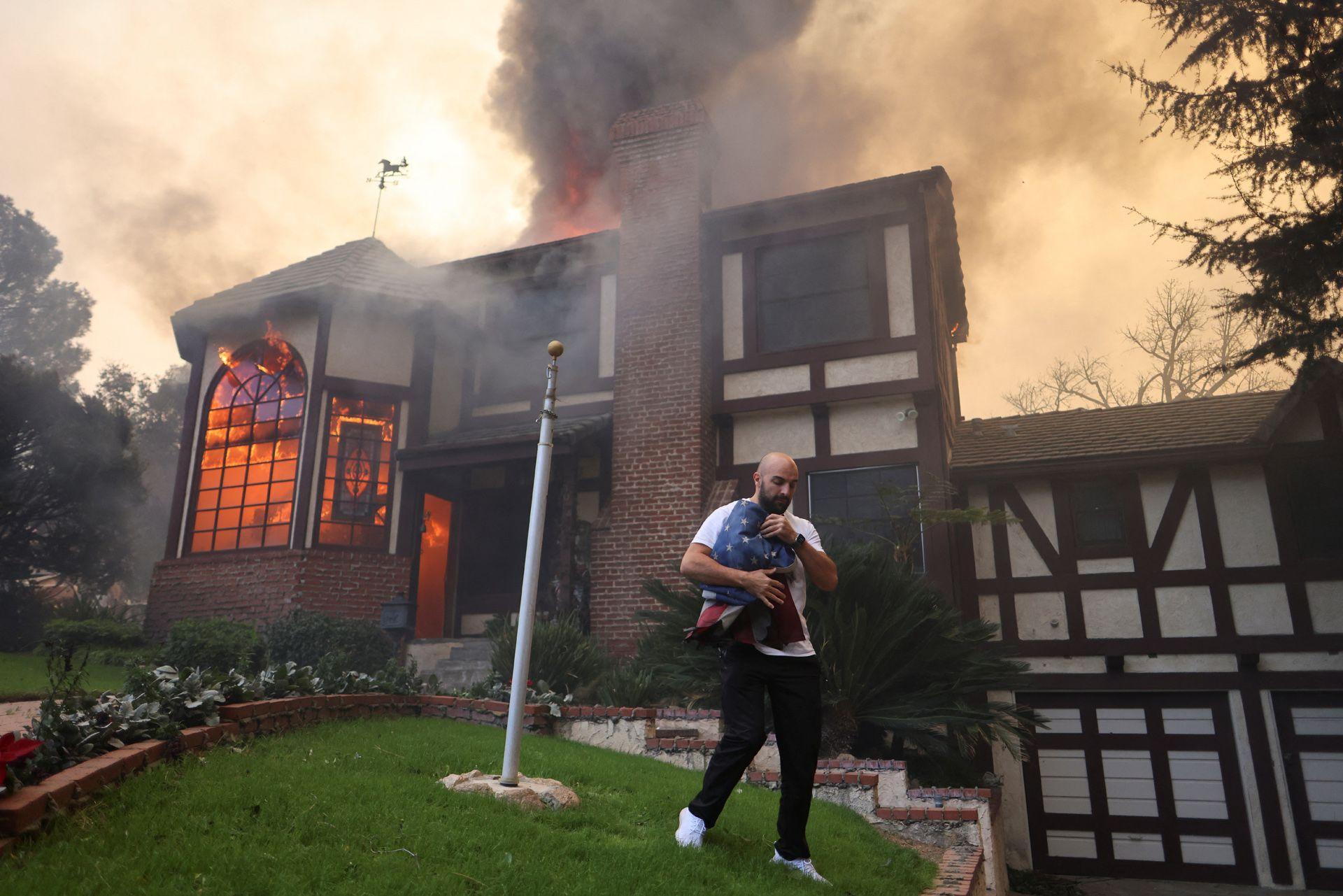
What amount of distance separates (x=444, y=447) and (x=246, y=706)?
7515mm

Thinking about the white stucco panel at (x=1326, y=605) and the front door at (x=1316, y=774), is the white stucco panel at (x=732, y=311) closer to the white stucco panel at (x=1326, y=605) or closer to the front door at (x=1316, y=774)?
the white stucco panel at (x=1326, y=605)

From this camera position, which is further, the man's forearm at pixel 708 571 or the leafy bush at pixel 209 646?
the leafy bush at pixel 209 646

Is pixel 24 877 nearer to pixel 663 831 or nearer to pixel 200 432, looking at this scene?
pixel 663 831

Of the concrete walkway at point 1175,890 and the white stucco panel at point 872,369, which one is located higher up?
the white stucco panel at point 872,369

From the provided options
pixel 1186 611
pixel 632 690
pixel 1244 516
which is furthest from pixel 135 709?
pixel 1244 516

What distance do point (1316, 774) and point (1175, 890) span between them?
207 centimetres

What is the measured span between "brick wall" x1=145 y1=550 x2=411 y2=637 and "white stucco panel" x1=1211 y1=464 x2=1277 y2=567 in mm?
10527

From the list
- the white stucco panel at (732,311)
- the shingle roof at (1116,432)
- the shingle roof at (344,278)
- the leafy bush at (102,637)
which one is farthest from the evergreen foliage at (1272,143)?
the leafy bush at (102,637)

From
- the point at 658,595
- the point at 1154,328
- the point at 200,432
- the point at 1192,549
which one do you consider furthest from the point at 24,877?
the point at 1154,328

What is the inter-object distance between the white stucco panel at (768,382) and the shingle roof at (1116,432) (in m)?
2.21

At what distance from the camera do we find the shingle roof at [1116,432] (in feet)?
35.5

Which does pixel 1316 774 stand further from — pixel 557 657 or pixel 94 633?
pixel 94 633

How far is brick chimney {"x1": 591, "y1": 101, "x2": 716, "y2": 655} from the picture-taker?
1144 centimetres

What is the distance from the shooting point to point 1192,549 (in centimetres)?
1066
